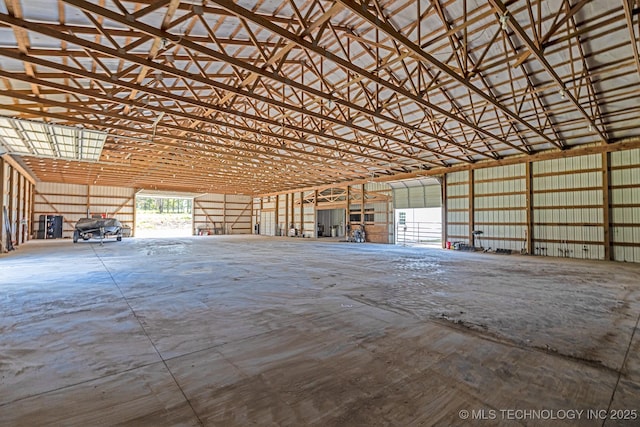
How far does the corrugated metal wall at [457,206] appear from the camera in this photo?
15828mm

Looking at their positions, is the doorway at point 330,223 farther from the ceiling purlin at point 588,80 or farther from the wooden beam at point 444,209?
the ceiling purlin at point 588,80

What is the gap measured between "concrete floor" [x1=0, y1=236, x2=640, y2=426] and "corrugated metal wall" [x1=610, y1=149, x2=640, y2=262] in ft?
22.4

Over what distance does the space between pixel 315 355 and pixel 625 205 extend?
14.2m

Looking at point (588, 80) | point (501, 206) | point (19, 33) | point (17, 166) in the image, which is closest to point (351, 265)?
point (588, 80)

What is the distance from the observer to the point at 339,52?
9.12 m

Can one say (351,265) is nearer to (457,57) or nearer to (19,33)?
(457,57)

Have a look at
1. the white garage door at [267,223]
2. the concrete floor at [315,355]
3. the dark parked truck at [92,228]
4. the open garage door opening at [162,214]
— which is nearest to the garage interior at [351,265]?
the concrete floor at [315,355]

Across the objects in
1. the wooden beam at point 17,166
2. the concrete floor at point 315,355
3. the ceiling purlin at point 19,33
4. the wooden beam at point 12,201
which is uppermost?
the ceiling purlin at point 19,33

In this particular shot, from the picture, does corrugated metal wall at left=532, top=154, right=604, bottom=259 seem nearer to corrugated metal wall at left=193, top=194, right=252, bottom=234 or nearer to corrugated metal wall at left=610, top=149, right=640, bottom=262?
corrugated metal wall at left=610, top=149, right=640, bottom=262

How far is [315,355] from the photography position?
10.0 ft

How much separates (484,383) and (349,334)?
5.00 ft

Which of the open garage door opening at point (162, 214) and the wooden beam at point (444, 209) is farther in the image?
the open garage door opening at point (162, 214)

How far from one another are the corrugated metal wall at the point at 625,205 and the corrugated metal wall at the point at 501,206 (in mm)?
2970

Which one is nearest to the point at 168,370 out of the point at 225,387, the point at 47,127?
the point at 225,387
